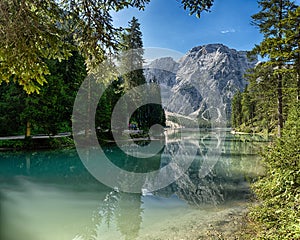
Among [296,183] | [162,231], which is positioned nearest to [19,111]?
[162,231]

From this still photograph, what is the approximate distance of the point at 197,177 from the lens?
14.8 meters

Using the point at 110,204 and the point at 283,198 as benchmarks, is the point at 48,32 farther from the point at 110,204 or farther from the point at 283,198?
the point at 110,204

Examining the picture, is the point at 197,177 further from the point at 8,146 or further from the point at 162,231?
the point at 8,146

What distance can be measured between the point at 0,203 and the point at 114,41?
28.5 ft

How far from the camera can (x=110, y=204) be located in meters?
9.94

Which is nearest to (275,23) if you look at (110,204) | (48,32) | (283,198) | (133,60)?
(283,198)

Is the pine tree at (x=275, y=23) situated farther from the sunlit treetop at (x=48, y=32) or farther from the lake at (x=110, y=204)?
the sunlit treetop at (x=48, y=32)

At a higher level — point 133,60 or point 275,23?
point 133,60

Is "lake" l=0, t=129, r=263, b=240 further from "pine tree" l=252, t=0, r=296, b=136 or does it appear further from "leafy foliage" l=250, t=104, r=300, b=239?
"pine tree" l=252, t=0, r=296, b=136

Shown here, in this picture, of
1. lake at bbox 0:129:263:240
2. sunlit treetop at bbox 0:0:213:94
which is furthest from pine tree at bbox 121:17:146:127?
sunlit treetop at bbox 0:0:213:94

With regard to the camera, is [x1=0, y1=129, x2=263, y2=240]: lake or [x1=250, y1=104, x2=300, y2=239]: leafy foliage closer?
[x1=250, y1=104, x2=300, y2=239]: leafy foliage

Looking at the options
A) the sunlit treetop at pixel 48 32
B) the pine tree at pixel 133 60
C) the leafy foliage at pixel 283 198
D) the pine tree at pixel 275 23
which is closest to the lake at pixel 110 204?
the leafy foliage at pixel 283 198

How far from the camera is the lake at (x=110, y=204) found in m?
7.21

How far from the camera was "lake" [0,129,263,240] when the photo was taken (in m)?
7.21
